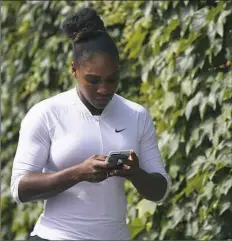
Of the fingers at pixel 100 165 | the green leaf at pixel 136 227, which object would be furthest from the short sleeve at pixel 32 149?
the green leaf at pixel 136 227

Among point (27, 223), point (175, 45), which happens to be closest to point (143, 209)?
point (175, 45)

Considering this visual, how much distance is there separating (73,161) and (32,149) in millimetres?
167

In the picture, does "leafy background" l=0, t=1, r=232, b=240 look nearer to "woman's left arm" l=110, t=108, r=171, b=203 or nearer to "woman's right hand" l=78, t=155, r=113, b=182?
"woman's left arm" l=110, t=108, r=171, b=203

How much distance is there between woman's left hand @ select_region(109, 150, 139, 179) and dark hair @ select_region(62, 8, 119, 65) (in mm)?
431

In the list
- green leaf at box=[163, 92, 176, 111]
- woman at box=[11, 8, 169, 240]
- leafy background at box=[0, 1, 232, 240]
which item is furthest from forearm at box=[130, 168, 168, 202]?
green leaf at box=[163, 92, 176, 111]

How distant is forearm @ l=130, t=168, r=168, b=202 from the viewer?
3.33 meters

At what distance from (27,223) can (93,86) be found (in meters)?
3.90

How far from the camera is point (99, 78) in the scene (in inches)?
134

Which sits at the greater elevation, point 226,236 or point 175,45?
point 175,45

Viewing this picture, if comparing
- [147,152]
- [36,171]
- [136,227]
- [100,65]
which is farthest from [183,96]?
[36,171]

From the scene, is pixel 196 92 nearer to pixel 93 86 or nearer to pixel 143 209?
pixel 143 209

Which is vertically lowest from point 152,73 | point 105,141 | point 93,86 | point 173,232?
point 173,232

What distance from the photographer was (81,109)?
3.49m

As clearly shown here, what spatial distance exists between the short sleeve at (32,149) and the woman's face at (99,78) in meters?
A: 0.22
